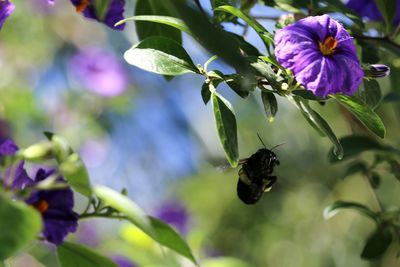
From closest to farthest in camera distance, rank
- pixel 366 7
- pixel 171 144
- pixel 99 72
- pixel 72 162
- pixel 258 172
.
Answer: pixel 72 162, pixel 258 172, pixel 366 7, pixel 99 72, pixel 171 144

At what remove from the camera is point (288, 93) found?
819 mm

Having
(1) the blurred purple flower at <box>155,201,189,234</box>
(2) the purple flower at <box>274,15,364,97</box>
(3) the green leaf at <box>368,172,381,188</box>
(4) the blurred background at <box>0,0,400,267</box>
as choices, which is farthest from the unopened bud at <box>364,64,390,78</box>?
(1) the blurred purple flower at <box>155,201,189,234</box>

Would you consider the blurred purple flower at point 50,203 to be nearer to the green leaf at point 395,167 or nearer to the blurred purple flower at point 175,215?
the green leaf at point 395,167

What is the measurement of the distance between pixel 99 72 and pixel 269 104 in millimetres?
1984

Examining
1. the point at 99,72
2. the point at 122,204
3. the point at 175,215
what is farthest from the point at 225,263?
the point at 99,72

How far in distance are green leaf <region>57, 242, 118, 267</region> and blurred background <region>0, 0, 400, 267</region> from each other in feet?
4.68

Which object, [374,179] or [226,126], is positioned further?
[374,179]

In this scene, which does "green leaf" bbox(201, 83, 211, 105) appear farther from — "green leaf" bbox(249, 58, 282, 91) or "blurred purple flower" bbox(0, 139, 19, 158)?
"blurred purple flower" bbox(0, 139, 19, 158)

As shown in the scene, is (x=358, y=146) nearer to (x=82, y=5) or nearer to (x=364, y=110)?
(x=364, y=110)

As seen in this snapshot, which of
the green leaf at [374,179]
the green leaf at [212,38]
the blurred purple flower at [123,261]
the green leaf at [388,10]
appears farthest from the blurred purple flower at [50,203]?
the blurred purple flower at [123,261]

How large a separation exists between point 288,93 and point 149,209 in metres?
1.93

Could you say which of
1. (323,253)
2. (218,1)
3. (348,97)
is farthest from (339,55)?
(323,253)

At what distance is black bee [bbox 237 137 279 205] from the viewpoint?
103cm

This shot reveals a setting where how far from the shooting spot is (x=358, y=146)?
3.98ft
